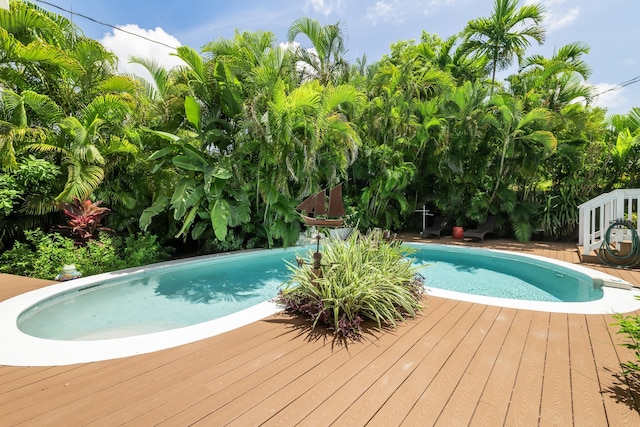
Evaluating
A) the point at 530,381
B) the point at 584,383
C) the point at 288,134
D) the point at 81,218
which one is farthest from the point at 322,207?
the point at 81,218

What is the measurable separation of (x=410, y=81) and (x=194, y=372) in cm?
1033

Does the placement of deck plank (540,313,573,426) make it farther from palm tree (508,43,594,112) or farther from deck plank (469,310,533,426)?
palm tree (508,43,594,112)

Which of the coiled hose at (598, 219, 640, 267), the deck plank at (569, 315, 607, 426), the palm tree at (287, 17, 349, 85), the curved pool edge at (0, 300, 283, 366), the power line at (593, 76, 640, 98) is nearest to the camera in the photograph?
the deck plank at (569, 315, 607, 426)

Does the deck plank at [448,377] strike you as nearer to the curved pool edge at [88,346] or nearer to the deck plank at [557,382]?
the deck plank at [557,382]

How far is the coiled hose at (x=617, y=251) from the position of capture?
5648mm

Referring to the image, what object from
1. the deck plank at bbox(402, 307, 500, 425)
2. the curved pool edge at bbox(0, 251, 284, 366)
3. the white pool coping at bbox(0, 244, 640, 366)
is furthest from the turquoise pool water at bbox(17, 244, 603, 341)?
the deck plank at bbox(402, 307, 500, 425)

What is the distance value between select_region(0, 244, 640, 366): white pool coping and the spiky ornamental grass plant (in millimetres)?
471

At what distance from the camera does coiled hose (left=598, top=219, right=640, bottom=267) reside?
222 inches

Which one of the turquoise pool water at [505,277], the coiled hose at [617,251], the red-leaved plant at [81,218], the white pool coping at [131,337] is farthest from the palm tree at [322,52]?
the white pool coping at [131,337]

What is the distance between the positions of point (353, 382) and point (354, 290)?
3.72 ft

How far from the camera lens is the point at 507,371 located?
2338 mm

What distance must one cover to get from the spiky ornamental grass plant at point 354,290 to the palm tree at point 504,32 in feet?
31.8

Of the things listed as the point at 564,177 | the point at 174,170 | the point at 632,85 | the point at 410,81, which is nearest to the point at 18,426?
the point at 174,170

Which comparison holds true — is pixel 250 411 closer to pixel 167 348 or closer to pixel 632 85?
pixel 167 348
